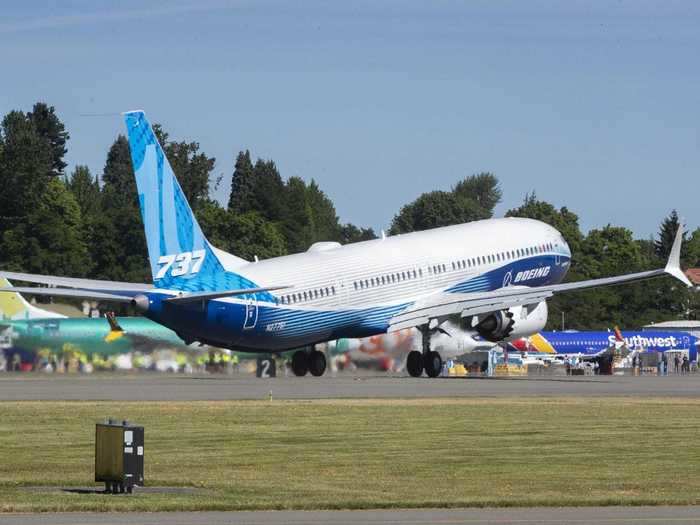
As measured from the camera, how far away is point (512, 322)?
261 feet

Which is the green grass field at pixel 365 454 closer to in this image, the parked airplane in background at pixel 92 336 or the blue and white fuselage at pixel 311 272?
the blue and white fuselage at pixel 311 272

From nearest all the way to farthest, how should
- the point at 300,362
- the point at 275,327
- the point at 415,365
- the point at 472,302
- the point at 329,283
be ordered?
1. the point at 275,327
2. the point at 329,283
3. the point at 300,362
4. the point at 472,302
5. the point at 415,365

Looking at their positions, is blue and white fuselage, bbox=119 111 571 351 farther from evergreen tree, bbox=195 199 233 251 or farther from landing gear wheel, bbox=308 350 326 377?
evergreen tree, bbox=195 199 233 251

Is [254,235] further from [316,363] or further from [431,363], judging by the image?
[316,363]

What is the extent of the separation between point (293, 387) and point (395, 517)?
→ 41258 millimetres

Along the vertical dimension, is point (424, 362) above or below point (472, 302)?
below

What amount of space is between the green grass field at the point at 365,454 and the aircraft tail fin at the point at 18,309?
27.1 m

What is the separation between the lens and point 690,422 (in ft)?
161

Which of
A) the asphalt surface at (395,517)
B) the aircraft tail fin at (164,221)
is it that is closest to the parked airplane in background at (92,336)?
the aircraft tail fin at (164,221)

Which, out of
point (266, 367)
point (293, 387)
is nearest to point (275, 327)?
point (293, 387)

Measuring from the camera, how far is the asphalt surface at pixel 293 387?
62.4m

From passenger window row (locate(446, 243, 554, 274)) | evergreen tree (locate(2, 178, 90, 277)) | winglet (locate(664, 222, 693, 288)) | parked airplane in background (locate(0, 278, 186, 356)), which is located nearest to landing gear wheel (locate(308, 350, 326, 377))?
passenger window row (locate(446, 243, 554, 274))

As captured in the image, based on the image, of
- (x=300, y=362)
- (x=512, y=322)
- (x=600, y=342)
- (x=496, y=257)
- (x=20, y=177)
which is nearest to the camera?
(x=300, y=362)

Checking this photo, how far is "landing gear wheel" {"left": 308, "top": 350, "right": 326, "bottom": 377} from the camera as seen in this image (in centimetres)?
7790
